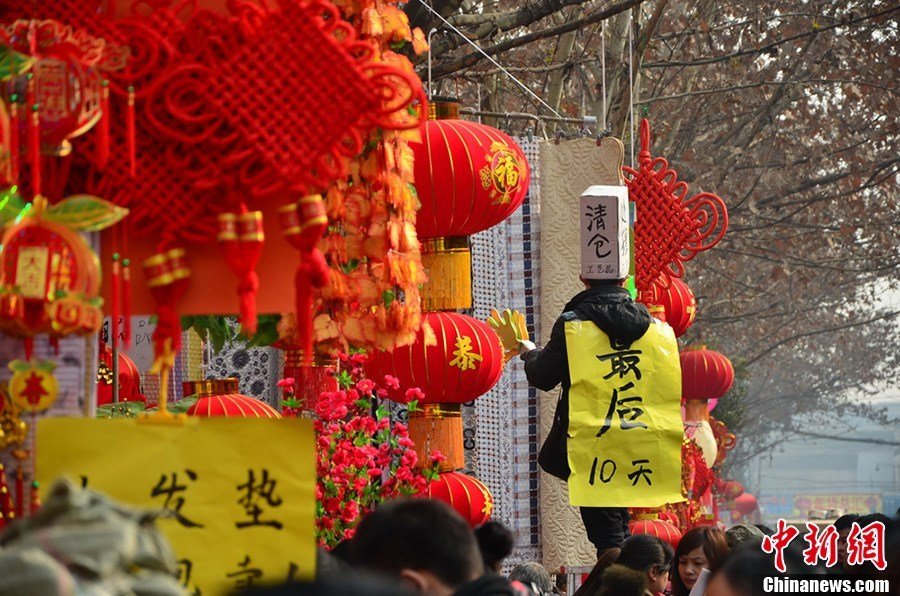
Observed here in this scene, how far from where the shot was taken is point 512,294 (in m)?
11.0

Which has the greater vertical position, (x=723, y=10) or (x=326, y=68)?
(x=723, y=10)

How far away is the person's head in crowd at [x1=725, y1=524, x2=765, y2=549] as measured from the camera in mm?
6984

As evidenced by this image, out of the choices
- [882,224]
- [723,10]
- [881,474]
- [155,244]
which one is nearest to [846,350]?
[882,224]

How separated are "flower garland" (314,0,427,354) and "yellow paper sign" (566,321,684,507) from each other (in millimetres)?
3033

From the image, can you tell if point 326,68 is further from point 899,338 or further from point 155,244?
point 899,338

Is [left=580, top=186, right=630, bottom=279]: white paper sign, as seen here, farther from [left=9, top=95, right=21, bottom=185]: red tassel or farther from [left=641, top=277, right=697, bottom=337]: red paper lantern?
[left=641, top=277, right=697, bottom=337]: red paper lantern

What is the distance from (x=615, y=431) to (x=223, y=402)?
204 centimetres

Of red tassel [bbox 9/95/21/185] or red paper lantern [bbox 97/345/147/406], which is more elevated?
red tassel [bbox 9/95/21/185]

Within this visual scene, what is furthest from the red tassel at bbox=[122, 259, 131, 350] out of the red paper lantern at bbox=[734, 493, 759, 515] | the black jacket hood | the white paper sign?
the red paper lantern at bbox=[734, 493, 759, 515]

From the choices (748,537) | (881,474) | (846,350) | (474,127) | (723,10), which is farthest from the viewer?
(881,474)

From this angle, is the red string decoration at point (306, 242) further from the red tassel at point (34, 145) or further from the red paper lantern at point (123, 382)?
the red paper lantern at point (123, 382)

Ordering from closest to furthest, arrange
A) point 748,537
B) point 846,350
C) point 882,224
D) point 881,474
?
point 748,537
point 882,224
point 846,350
point 881,474

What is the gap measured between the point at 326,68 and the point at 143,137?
0.45 m

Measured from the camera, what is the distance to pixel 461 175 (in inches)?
348
